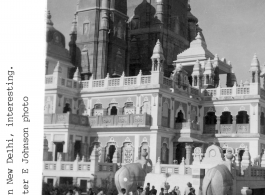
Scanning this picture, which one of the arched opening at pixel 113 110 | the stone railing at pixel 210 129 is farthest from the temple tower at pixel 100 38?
the stone railing at pixel 210 129

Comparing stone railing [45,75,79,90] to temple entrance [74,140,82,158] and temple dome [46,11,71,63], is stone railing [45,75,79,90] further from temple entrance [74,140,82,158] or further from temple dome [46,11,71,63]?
temple entrance [74,140,82,158]

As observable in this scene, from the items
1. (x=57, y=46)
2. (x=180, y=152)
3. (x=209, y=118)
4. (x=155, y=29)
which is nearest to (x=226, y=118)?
(x=209, y=118)

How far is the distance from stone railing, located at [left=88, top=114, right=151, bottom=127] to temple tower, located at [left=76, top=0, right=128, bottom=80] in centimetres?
535

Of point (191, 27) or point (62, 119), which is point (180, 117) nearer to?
point (62, 119)

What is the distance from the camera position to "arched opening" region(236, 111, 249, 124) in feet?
126

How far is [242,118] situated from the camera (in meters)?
38.9

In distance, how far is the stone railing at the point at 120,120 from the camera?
111ft

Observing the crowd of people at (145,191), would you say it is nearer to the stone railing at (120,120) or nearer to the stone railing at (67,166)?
the stone railing at (67,166)

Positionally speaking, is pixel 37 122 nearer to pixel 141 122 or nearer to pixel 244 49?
pixel 244 49

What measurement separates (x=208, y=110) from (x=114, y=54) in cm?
877

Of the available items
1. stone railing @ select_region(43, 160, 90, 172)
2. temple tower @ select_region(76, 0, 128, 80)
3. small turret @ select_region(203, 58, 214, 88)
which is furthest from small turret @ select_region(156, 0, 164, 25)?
stone railing @ select_region(43, 160, 90, 172)

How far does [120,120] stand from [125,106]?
1.46 meters

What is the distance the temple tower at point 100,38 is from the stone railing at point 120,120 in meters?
5.35

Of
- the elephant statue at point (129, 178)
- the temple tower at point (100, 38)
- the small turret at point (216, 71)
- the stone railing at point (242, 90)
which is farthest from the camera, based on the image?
the small turret at point (216, 71)
